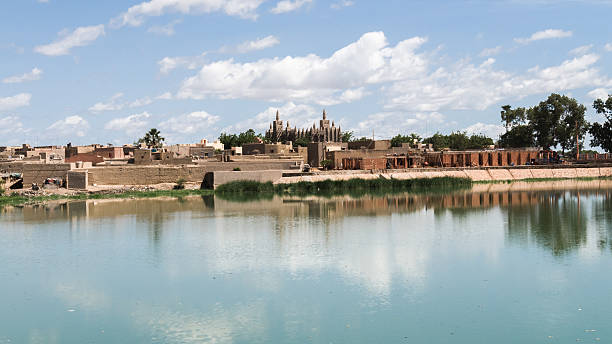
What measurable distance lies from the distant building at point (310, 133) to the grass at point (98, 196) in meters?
49.5

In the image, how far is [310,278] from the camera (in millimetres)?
16781

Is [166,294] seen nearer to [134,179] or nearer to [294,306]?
[294,306]

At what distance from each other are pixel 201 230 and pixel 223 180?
21.0 m

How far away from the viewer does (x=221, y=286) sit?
1622 cm

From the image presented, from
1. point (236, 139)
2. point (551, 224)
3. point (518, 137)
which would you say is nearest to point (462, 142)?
point (518, 137)

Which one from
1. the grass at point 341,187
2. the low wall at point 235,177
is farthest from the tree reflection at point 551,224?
the low wall at point 235,177

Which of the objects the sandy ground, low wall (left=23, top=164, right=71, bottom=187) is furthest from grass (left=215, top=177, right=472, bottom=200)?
low wall (left=23, top=164, right=71, bottom=187)

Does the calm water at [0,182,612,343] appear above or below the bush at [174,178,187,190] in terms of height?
below

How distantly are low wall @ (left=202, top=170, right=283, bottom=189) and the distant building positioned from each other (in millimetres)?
45768

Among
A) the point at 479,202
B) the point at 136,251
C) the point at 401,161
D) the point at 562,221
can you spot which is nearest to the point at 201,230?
the point at 136,251

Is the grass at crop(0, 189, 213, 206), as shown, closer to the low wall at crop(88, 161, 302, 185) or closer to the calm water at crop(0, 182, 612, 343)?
the low wall at crop(88, 161, 302, 185)

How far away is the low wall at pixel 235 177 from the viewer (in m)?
46.8

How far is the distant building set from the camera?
9591 centimetres

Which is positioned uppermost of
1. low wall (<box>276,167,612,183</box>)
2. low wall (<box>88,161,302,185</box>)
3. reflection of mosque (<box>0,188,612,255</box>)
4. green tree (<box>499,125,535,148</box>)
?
green tree (<box>499,125,535,148</box>)
